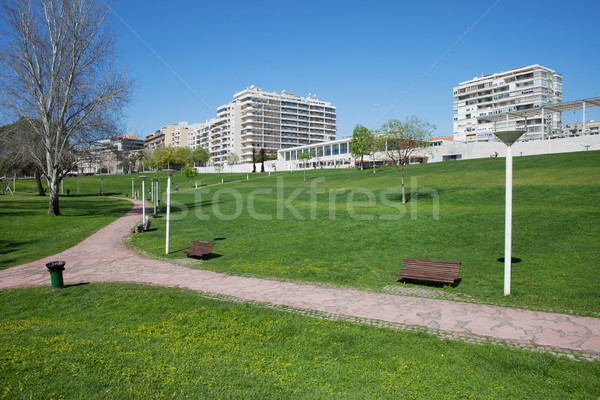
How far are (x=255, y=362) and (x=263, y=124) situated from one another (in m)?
138

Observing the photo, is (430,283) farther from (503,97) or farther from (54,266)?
(503,97)

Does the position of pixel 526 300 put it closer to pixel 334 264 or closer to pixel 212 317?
pixel 334 264

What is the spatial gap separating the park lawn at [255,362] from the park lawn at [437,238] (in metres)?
3.17

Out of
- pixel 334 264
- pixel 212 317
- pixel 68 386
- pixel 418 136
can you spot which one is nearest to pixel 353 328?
pixel 212 317

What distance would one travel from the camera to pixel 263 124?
13912 cm

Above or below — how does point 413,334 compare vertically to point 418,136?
below

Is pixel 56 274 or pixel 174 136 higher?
pixel 174 136

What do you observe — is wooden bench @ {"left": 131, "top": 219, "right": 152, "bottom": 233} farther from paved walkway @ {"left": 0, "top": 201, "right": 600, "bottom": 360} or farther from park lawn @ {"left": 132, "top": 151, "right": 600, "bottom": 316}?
paved walkway @ {"left": 0, "top": 201, "right": 600, "bottom": 360}

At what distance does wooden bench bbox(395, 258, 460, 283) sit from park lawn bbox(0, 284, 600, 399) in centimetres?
344

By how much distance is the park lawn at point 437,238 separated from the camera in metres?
9.17

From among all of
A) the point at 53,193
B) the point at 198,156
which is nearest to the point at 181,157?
the point at 198,156

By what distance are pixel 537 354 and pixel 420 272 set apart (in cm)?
426

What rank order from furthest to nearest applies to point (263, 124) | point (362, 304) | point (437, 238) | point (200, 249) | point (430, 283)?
point (263, 124) → point (437, 238) → point (200, 249) → point (430, 283) → point (362, 304)

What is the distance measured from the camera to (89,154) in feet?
93.9
